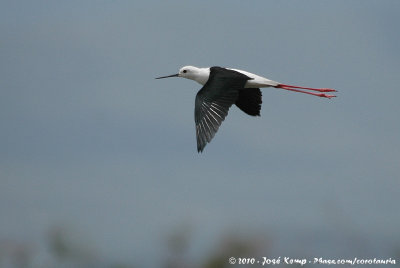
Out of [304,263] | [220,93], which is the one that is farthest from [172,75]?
[304,263]

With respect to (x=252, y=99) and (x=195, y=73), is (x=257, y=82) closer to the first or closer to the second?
(x=252, y=99)

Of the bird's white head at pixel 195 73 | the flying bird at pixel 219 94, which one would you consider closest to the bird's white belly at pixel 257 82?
the flying bird at pixel 219 94

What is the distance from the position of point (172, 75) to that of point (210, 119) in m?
2.75

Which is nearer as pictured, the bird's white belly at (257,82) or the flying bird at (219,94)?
the flying bird at (219,94)

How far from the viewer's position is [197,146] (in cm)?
1325

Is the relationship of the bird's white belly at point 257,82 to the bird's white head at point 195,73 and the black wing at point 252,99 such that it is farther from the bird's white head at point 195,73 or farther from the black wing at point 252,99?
the bird's white head at point 195,73

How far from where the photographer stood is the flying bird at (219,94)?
13.6 metres

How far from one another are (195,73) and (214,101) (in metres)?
1.77

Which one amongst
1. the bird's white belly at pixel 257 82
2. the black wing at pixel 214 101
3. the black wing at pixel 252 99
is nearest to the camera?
the black wing at pixel 214 101

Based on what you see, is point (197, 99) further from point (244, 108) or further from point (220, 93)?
point (244, 108)

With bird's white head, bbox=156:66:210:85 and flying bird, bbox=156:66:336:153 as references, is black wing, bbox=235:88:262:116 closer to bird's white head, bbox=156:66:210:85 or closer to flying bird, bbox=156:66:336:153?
flying bird, bbox=156:66:336:153

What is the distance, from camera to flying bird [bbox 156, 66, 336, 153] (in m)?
13.6

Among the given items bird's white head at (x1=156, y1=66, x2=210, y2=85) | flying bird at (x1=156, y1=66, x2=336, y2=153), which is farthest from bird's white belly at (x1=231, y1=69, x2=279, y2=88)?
bird's white head at (x1=156, y1=66, x2=210, y2=85)

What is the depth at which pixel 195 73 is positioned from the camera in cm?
1563
